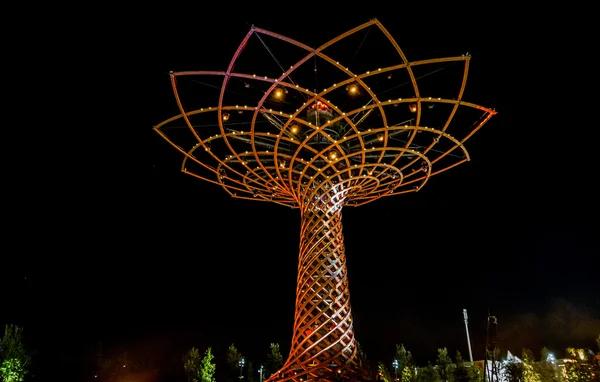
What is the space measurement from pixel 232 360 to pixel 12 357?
16183 millimetres

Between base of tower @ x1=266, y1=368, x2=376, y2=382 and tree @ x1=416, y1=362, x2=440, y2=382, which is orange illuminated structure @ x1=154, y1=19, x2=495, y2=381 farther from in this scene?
tree @ x1=416, y1=362, x2=440, y2=382

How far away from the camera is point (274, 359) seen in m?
35.6

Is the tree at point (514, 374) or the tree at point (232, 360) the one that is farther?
the tree at point (232, 360)

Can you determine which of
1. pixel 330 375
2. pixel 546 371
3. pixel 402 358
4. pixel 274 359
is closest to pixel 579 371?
pixel 546 371

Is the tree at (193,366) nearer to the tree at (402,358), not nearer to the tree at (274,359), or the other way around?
the tree at (274,359)

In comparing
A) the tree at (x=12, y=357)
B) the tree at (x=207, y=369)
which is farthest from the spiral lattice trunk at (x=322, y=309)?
the tree at (x=207, y=369)

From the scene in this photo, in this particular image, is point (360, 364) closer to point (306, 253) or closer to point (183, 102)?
point (306, 253)

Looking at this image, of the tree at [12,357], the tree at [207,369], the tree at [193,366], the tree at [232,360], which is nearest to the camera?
the tree at [12,357]

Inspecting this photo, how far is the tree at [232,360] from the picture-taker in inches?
1421

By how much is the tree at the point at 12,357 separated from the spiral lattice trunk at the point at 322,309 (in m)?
22.9

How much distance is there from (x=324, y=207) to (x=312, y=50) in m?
6.86

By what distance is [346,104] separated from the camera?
44.3 feet

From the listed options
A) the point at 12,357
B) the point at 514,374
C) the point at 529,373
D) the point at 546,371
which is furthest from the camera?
the point at 546,371

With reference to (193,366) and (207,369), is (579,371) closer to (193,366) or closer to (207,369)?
(207,369)
